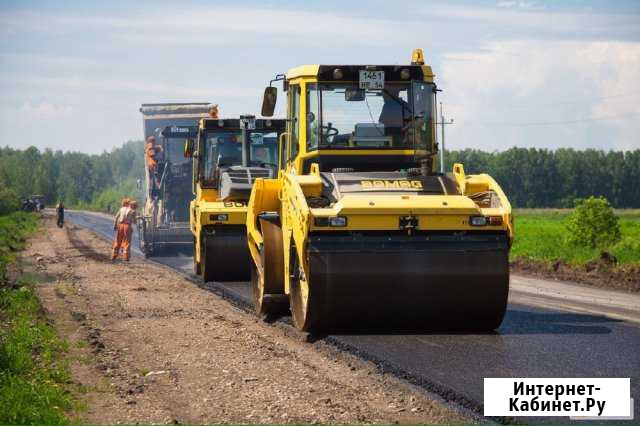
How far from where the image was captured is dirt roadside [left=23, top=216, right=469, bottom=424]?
7676 millimetres

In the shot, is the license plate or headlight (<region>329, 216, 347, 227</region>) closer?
headlight (<region>329, 216, 347, 227</region>)

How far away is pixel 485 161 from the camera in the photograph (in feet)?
506

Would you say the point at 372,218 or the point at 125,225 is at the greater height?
the point at 372,218

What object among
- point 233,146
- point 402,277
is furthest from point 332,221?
point 233,146

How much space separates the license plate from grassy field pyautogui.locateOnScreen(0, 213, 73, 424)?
4.39 m

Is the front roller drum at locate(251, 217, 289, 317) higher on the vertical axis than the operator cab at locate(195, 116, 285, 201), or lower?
lower

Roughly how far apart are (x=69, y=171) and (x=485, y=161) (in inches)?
2879

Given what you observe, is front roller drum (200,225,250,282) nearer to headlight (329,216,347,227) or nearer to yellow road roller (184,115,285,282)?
yellow road roller (184,115,285,282)

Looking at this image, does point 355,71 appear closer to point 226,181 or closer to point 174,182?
point 226,181

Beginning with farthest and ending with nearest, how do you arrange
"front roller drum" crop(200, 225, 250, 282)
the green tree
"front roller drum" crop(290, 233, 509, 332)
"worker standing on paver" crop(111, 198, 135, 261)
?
the green tree < "worker standing on paver" crop(111, 198, 135, 261) < "front roller drum" crop(200, 225, 250, 282) < "front roller drum" crop(290, 233, 509, 332)

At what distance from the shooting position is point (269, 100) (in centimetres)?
1246

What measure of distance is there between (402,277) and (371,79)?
2.91 m

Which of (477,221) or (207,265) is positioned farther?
(207,265)

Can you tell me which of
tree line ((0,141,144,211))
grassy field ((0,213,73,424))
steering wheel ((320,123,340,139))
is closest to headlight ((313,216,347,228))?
steering wheel ((320,123,340,139))
